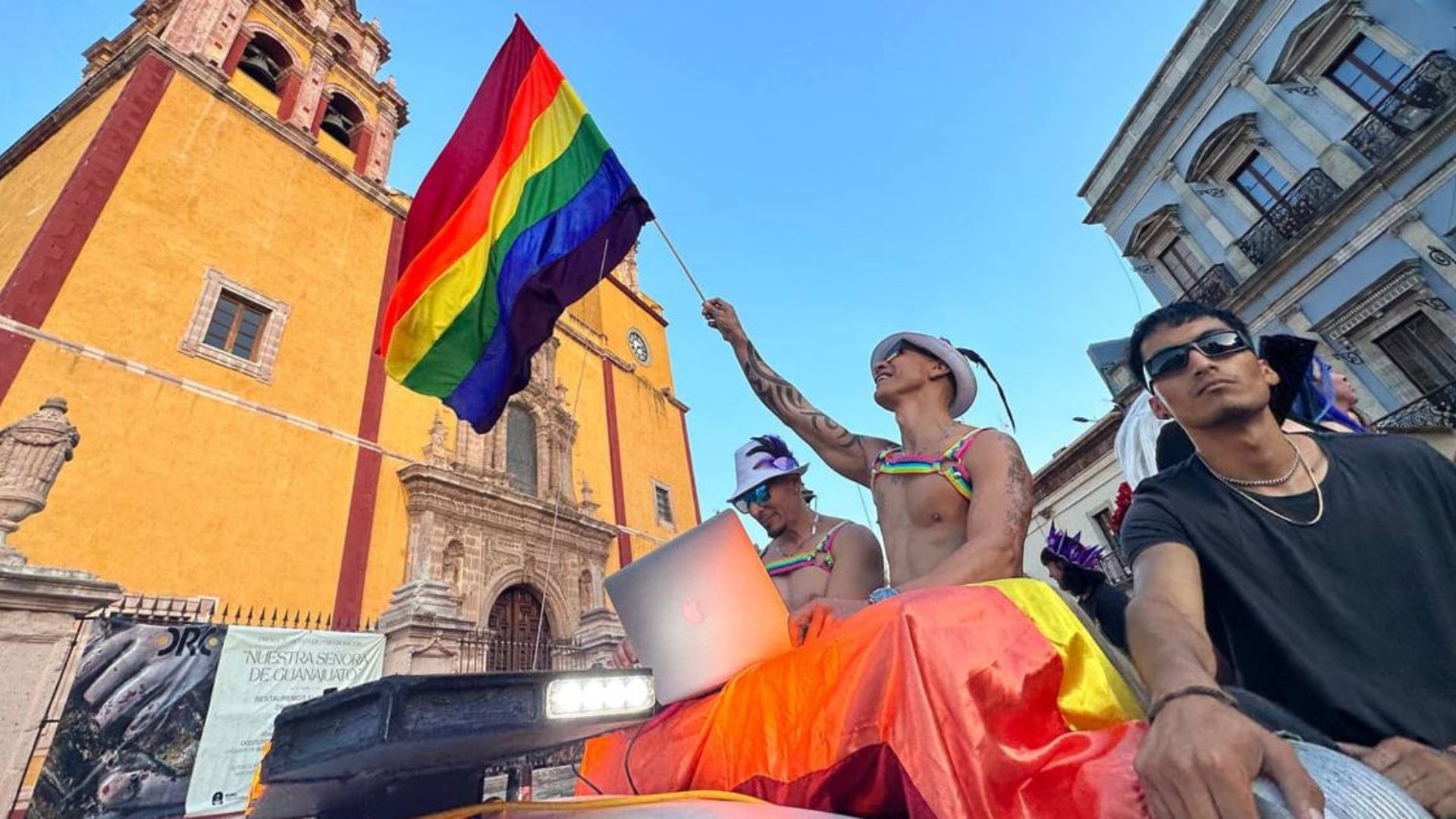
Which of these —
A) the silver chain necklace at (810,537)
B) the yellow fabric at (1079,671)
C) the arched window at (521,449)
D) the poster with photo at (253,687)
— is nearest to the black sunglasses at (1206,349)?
the yellow fabric at (1079,671)

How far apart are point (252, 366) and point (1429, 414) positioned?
17928 millimetres

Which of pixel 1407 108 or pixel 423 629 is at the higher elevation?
pixel 1407 108

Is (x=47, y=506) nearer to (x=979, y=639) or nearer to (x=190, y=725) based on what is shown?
(x=190, y=725)

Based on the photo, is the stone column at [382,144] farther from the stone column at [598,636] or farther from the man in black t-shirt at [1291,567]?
the man in black t-shirt at [1291,567]

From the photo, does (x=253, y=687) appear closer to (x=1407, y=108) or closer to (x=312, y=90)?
(x=312, y=90)

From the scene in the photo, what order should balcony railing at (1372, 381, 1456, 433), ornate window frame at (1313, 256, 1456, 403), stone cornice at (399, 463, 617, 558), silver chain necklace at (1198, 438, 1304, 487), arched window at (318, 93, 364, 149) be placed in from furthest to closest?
arched window at (318, 93, 364, 149) → stone cornice at (399, 463, 617, 558) → ornate window frame at (1313, 256, 1456, 403) → balcony railing at (1372, 381, 1456, 433) → silver chain necklace at (1198, 438, 1304, 487)

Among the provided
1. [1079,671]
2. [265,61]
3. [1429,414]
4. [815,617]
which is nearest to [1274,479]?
[1079,671]

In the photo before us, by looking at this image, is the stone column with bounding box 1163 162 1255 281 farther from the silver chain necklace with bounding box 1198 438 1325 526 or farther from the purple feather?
the silver chain necklace with bounding box 1198 438 1325 526

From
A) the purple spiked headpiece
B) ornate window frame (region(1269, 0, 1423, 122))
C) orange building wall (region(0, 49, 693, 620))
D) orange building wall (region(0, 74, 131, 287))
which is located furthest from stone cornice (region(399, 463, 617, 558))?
ornate window frame (region(1269, 0, 1423, 122))

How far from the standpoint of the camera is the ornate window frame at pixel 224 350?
908cm

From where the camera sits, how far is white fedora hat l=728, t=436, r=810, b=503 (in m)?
2.97

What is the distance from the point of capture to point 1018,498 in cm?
180

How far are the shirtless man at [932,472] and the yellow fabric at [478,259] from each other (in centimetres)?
256

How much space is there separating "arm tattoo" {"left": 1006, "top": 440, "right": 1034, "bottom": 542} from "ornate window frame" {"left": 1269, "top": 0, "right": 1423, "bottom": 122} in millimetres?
12992
